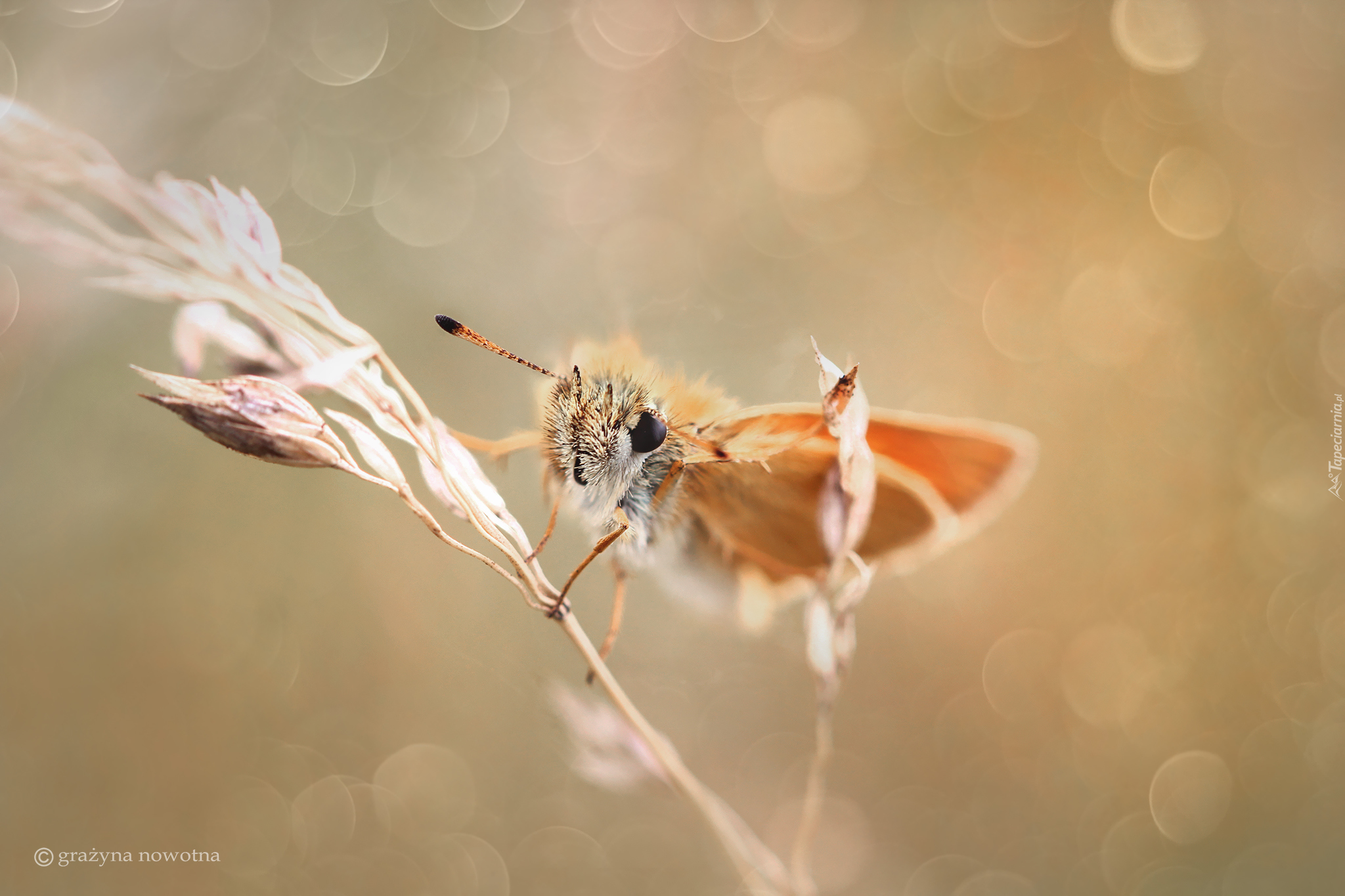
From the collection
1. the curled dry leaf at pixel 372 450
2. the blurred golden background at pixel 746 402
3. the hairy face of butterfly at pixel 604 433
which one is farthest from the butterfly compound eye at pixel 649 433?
the blurred golden background at pixel 746 402

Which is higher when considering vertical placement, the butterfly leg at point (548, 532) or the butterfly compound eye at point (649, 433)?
the butterfly compound eye at point (649, 433)

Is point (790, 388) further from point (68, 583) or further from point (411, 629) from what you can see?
point (68, 583)

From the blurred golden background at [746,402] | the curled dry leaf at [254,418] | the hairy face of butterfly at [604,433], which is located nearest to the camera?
the curled dry leaf at [254,418]

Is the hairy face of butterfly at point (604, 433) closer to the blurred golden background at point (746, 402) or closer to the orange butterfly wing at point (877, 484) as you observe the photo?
the orange butterfly wing at point (877, 484)

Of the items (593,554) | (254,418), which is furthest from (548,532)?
(254,418)

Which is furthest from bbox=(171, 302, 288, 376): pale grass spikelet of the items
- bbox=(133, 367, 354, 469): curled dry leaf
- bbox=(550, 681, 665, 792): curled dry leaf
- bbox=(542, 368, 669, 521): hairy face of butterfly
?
bbox=(550, 681, 665, 792): curled dry leaf

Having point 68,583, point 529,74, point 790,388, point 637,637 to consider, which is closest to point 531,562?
point 790,388

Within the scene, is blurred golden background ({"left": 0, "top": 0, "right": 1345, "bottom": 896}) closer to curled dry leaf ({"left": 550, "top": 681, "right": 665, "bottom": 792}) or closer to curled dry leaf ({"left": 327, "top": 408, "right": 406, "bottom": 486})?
curled dry leaf ({"left": 550, "top": 681, "right": 665, "bottom": 792})
